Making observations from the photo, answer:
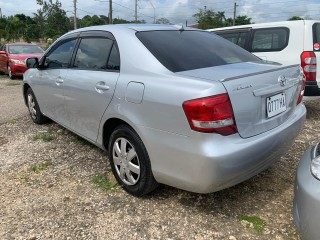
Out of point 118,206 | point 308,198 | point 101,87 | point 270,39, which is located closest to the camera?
point 308,198

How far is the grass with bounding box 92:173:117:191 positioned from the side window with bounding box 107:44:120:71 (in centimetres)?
113

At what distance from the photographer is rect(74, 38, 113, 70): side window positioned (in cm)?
326

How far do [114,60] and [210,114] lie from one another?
128cm

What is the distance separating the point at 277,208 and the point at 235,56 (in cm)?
145

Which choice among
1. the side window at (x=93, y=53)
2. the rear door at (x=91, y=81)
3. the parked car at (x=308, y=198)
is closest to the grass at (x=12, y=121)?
the rear door at (x=91, y=81)

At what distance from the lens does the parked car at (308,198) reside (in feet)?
5.87

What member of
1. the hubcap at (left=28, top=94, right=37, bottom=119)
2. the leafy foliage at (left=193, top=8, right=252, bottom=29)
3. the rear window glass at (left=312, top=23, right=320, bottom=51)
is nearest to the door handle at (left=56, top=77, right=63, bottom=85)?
the hubcap at (left=28, top=94, right=37, bottom=119)

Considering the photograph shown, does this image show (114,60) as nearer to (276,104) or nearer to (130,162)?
(130,162)

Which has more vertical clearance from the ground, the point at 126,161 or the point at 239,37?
the point at 239,37

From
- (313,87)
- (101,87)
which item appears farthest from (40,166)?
(313,87)

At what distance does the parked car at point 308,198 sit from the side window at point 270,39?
409cm

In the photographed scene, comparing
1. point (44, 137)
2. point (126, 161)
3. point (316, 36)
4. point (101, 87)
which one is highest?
point (316, 36)

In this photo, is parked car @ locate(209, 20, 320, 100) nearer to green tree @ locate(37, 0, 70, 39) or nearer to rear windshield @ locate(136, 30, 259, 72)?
rear windshield @ locate(136, 30, 259, 72)

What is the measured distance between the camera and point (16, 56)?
461 inches
